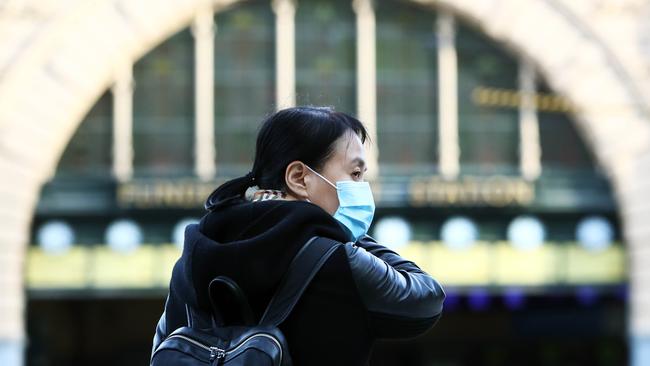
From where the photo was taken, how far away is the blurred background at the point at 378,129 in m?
27.0

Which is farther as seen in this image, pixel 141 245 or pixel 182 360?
pixel 141 245

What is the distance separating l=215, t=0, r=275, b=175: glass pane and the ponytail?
2355cm

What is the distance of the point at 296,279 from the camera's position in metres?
3.29

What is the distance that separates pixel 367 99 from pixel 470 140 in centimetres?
217

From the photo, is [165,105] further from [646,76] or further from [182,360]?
[182,360]

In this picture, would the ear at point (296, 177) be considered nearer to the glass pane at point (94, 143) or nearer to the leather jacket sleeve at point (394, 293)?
the leather jacket sleeve at point (394, 293)

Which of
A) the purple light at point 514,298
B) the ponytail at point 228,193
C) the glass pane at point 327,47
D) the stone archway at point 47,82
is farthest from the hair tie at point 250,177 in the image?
the purple light at point 514,298

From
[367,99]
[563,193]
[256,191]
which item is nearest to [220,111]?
[367,99]

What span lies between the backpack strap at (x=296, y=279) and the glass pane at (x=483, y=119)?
24.1 m

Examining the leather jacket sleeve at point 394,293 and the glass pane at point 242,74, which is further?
the glass pane at point 242,74

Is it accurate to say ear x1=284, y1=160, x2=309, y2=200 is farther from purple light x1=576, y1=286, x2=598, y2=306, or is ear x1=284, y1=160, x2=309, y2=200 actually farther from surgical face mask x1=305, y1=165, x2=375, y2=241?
purple light x1=576, y1=286, x2=598, y2=306

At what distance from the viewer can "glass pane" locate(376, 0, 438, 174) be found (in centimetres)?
2719

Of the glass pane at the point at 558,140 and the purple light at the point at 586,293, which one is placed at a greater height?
the glass pane at the point at 558,140

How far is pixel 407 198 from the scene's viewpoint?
89.4 ft
